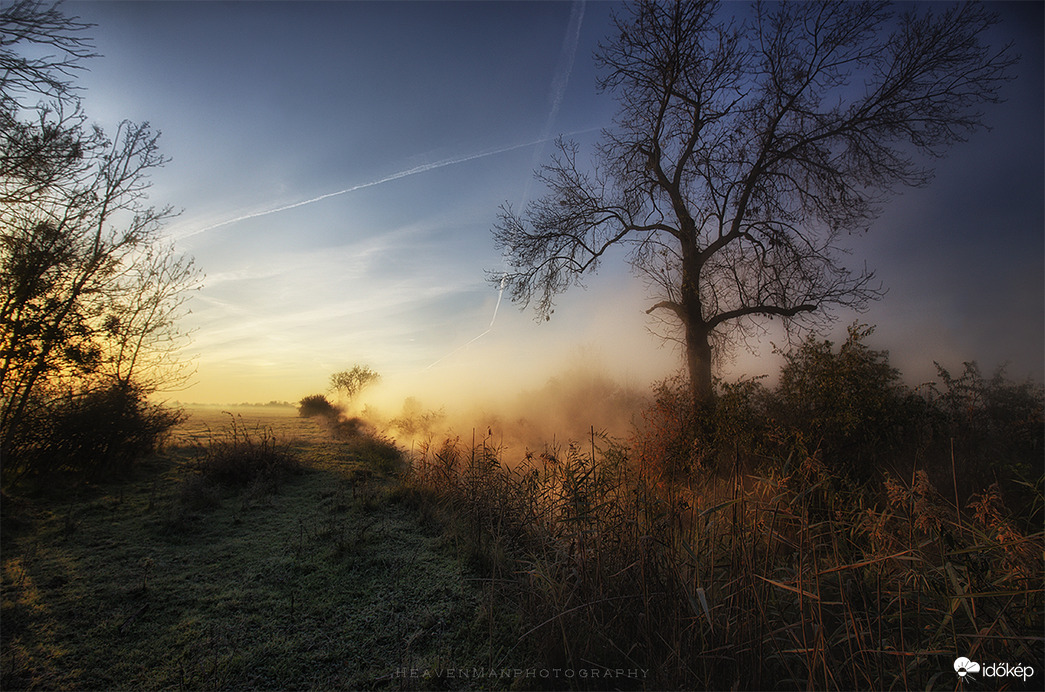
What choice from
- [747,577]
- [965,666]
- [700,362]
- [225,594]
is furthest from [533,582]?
[700,362]

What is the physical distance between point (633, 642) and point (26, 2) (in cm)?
873

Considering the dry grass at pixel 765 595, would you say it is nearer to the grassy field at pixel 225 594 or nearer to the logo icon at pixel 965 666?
the logo icon at pixel 965 666

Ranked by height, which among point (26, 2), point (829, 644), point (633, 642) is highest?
point (26, 2)

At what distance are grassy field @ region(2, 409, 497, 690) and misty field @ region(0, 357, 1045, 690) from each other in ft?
0.07

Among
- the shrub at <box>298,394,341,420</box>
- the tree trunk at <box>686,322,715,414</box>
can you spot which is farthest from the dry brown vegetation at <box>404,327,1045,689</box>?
the shrub at <box>298,394,341,420</box>

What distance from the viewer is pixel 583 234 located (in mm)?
11367

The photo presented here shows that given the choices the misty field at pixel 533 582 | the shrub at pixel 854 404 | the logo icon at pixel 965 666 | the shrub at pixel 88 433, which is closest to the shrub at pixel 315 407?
the shrub at pixel 88 433

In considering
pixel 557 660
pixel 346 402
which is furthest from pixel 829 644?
pixel 346 402

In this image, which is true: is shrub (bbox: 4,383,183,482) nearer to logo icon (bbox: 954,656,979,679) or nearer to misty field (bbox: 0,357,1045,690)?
misty field (bbox: 0,357,1045,690)

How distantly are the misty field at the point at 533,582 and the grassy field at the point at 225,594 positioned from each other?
22mm

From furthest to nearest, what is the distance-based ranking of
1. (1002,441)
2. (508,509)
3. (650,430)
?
1. (650,430)
2. (1002,441)
3. (508,509)

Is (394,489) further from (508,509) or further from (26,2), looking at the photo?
(26,2)

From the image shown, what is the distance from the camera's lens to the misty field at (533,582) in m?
2.33

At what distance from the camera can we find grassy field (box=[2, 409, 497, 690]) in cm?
282
